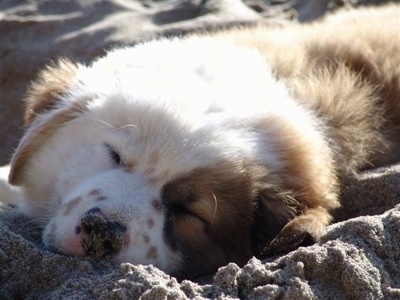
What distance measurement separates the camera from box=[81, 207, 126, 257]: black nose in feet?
8.07

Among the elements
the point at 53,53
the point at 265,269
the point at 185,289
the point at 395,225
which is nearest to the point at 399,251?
the point at 395,225

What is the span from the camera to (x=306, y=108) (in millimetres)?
3238

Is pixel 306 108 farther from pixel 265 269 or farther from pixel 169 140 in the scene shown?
pixel 265 269

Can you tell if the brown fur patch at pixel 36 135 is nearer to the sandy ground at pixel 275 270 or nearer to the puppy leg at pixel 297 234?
the sandy ground at pixel 275 270

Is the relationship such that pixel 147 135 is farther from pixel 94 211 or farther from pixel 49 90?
pixel 49 90

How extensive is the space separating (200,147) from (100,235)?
0.52 meters

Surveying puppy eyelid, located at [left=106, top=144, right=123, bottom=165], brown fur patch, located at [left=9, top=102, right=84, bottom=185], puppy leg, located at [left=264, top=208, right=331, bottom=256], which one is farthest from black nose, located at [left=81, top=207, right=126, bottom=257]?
brown fur patch, located at [left=9, top=102, right=84, bottom=185]

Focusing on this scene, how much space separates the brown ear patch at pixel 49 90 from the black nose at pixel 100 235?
3.03ft

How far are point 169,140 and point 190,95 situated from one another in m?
0.24

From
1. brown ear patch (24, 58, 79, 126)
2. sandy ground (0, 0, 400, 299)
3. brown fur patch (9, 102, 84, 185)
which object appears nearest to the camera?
sandy ground (0, 0, 400, 299)

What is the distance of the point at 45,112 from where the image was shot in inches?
129

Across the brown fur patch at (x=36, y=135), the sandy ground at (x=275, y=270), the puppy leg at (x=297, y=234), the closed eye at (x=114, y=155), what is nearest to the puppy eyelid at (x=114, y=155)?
the closed eye at (x=114, y=155)

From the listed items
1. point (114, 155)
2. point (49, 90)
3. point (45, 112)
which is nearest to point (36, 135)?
point (45, 112)

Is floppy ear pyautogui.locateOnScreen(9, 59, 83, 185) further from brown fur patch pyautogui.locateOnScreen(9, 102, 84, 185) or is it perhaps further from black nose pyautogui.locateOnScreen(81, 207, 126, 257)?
black nose pyautogui.locateOnScreen(81, 207, 126, 257)
